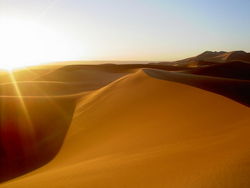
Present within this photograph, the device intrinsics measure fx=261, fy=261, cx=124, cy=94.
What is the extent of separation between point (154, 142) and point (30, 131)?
16.2ft

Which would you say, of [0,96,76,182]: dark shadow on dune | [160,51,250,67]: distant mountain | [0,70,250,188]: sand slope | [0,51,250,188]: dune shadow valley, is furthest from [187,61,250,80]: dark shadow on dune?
[160,51,250,67]: distant mountain

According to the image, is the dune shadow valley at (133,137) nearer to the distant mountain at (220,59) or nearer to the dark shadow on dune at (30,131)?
the dark shadow on dune at (30,131)

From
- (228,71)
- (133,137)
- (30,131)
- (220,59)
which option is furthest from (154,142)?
(220,59)

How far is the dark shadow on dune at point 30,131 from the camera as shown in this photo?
22.1ft

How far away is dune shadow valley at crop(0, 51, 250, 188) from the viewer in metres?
3.14

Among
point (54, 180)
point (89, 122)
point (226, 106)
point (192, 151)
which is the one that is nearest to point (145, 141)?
point (192, 151)

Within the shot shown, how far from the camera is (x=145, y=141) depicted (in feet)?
17.6

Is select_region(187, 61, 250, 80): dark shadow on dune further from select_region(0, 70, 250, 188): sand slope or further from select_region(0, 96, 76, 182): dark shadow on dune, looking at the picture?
select_region(0, 96, 76, 182): dark shadow on dune

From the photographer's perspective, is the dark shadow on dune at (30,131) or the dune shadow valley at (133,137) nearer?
the dune shadow valley at (133,137)

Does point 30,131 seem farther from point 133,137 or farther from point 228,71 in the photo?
point 228,71

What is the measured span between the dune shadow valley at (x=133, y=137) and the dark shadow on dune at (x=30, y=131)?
0.03 m

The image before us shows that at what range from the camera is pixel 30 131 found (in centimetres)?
849

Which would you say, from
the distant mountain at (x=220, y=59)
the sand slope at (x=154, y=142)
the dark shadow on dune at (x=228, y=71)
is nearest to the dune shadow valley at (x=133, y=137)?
the sand slope at (x=154, y=142)

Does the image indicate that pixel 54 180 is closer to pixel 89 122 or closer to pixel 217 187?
pixel 217 187
